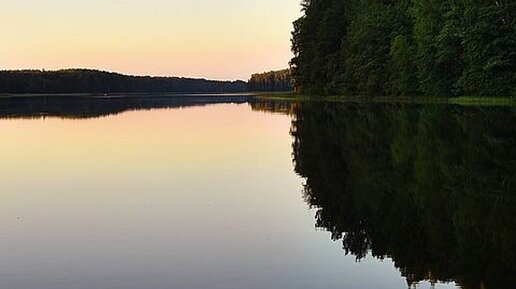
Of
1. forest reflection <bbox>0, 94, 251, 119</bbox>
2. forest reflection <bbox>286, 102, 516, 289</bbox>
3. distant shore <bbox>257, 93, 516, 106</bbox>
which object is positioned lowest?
forest reflection <bbox>0, 94, 251, 119</bbox>

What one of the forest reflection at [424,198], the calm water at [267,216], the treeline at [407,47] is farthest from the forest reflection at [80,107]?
the forest reflection at [424,198]

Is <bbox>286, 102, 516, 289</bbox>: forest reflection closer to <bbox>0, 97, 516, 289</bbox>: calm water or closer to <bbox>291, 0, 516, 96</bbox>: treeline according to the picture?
<bbox>0, 97, 516, 289</bbox>: calm water

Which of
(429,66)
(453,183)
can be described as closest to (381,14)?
(429,66)

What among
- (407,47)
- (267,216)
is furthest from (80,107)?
(267,216)

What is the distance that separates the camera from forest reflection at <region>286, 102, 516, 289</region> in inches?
372

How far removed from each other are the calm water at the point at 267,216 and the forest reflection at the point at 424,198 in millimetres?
41

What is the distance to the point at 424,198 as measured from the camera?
14023mm

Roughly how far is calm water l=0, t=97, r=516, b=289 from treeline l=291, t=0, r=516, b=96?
2980cm

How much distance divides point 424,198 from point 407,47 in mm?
51358

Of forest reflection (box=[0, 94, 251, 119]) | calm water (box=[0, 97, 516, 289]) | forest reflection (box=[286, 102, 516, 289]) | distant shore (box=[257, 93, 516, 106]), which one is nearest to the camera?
calm water (box=[0, 97, 516, 289])

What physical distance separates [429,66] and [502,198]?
47345 millimetres

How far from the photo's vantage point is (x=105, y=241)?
1098 cm

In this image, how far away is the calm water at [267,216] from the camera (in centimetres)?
902

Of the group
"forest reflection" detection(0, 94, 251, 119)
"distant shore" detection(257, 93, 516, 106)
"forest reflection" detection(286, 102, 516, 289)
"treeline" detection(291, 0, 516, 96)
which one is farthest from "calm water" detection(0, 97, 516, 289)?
"forest reflection" detection(0, 94, 251, 119)
